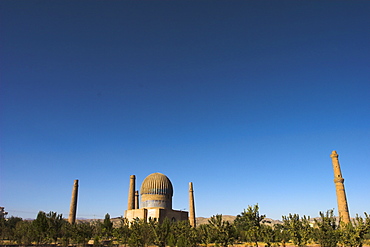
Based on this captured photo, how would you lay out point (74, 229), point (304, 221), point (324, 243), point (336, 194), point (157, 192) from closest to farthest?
point (324, 243) → point (304, 221) → point (74, 229) → point (336, 194) → point (157, 192)

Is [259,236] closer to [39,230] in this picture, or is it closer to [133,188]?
[39,230]

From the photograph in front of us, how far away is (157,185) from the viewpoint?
5931 centimetres

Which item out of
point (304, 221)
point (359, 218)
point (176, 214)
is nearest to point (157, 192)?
point (176, 214)

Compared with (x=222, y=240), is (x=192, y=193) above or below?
above

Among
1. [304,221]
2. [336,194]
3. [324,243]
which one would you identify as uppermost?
[336,194]

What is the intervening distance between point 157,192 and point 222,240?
3298 centimetres

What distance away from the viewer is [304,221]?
33.1 meters

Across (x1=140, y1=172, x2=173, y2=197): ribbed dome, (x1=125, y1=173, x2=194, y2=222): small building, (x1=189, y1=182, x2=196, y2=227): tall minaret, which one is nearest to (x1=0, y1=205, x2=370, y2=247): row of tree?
(x1=125, y1=173, x2=194, y2=222): small building

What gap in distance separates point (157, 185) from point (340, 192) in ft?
113

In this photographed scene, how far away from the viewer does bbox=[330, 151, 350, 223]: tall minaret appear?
4856cm

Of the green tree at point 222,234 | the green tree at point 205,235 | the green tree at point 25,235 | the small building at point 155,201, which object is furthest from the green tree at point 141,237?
the small building at point 155,201

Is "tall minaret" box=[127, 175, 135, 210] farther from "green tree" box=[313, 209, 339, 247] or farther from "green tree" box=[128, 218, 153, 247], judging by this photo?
"green tree" box=[313, 209, 339, 247]

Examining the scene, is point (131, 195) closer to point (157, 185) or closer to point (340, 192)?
point (157, 185)

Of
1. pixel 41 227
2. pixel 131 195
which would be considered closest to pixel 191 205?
pixel 131 195
